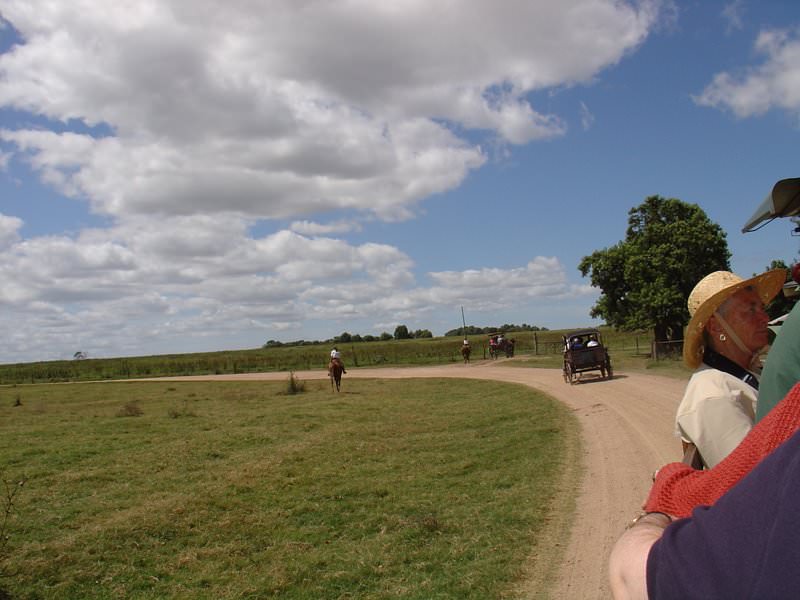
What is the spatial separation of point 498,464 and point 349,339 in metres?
135

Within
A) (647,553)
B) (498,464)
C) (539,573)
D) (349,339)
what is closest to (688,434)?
(647,553)

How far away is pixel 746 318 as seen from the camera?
9.07ft

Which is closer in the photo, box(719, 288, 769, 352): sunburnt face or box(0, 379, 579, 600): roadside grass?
box(719, 288, 769, 352): sunburnt face

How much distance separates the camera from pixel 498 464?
31.5 ft

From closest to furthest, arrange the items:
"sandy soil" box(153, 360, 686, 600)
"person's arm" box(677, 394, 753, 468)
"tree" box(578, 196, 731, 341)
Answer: "person's arm" box(677, 394, 753, 468) → "sandy soil" box(153, 360, 686, 600) → "tree" box(578, 196, 731, 341)

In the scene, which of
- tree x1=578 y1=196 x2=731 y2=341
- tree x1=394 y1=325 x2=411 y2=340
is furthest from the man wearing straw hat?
tree x1=394 y1=325 x2=411 y2=340

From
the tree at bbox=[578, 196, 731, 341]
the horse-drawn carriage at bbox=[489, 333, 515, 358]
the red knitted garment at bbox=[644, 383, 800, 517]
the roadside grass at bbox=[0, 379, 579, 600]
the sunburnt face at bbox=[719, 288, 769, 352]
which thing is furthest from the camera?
the horse-drawn carriage at bbox=[489, 333, 515, 358]

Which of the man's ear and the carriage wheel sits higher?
the man's ear

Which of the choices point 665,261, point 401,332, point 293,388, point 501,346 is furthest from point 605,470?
point 401,332

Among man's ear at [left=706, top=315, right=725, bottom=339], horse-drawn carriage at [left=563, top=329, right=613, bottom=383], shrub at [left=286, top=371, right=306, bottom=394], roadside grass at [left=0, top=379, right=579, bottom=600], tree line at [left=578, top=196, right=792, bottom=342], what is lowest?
roadside grass at [left=0, top=379, right=579, bottom=600]

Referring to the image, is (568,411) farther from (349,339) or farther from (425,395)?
(349,339)

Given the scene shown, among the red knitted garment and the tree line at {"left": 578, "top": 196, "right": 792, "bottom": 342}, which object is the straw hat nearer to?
the red knitted garment

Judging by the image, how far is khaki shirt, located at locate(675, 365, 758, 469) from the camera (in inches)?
89.8

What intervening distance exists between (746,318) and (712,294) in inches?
6.7
